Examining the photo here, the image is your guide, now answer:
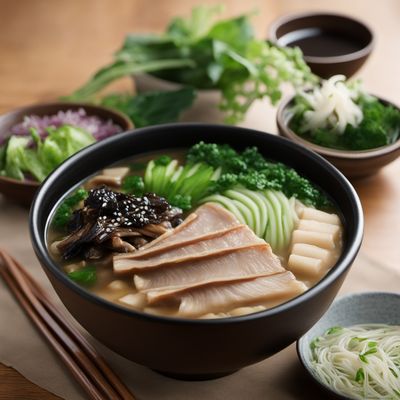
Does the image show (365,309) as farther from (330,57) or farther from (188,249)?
(330,57)

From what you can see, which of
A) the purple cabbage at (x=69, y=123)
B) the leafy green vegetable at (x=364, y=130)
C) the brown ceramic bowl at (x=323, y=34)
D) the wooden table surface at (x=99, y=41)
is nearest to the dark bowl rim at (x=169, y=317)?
the leafy green vegetable at (x=364, y=130)

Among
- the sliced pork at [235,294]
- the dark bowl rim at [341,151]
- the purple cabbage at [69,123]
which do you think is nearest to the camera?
the sliced pork at [235,294]

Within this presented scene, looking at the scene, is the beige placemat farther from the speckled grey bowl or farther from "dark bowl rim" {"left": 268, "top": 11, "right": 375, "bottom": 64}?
"dark bowl rim" {"left": 268, "top": 11, "right": 375, "bottom": 64}

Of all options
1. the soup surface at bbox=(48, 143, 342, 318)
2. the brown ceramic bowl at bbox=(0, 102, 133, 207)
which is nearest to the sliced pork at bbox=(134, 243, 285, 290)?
the soup surface at bbox=(48, 143, 342, 318)

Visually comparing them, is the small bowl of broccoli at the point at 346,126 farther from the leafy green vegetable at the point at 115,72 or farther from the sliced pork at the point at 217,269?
the sliced pork at the point at 217,269

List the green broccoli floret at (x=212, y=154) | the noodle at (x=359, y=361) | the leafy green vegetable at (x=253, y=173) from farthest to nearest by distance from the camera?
1. the green broccoli floret at (x=212, y=154)
2. the leafy green vegetable at (x=253, y=173)
3. the noodle at (x=359, y=361)

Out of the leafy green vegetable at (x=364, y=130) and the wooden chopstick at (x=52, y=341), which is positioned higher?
the leafy green vegetable at (x=364, y=130)
